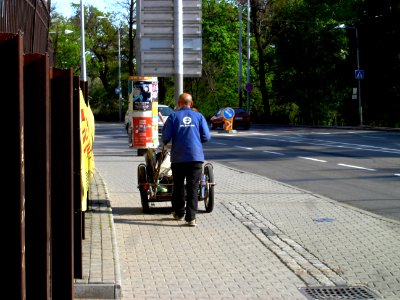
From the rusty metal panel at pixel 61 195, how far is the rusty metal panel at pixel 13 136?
1.74 meters

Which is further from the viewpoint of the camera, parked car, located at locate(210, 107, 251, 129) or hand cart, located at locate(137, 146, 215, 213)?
parked car, located at locate(210, 107, 251, 129)

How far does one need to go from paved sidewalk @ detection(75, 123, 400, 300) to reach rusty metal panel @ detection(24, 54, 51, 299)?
2.48 meters

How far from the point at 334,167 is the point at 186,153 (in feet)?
37.9

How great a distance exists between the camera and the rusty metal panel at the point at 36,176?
12.6ft

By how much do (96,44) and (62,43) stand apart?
18.6 m

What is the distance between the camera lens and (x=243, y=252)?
8.52 m

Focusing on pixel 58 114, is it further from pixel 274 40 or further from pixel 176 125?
pixel 274 40

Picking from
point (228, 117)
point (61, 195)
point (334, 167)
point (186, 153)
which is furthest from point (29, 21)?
point (228, 117)

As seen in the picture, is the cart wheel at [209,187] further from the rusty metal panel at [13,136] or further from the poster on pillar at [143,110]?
the poster on pillar at [143,110]

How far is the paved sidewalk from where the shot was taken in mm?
6781

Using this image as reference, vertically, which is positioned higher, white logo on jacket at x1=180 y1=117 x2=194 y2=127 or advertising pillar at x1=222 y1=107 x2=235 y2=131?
white logo on jacket at x1=180 y1=117 x2=194 y2=127

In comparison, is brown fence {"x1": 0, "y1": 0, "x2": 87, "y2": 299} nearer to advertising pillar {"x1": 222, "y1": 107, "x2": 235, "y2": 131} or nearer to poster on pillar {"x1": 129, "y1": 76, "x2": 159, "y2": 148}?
poster on pillar {"x1": 129, "y1": 76, "x2": 159, "y2": 148}

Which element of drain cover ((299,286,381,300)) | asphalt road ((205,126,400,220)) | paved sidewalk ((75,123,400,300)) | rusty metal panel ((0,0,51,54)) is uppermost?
rusty metal panel ((0,0,51,54))

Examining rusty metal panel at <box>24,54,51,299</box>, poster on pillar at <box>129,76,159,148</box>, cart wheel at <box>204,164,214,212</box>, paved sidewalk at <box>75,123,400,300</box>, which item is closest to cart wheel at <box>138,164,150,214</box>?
paved sidewalk at <box>75,123,400,300</box>
